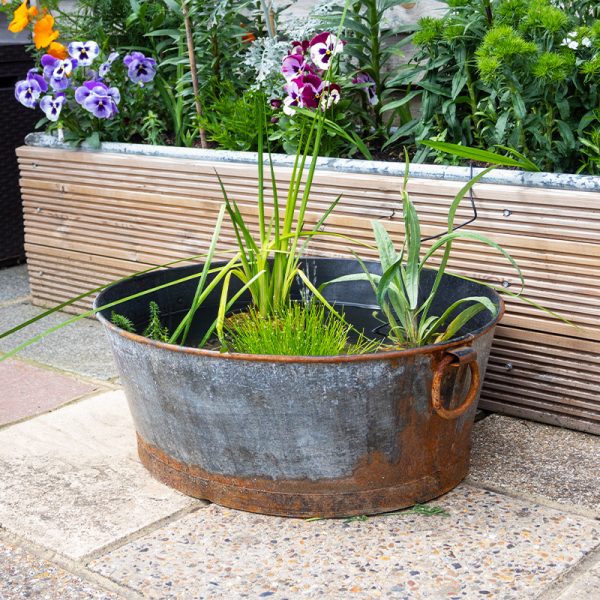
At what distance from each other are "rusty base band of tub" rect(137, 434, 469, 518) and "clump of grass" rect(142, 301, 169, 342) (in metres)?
0.33

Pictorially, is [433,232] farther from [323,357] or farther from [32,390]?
[32,390]

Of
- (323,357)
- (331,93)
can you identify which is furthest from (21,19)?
(323,357)

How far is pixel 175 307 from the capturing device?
2309 mm

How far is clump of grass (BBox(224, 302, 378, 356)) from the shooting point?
198 centimetres

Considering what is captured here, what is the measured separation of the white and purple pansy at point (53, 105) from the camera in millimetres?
3219

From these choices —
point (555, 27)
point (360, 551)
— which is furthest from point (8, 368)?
point (555, 27)

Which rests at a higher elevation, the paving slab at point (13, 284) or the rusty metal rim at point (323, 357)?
the rusty metal rim at point (323, 357)

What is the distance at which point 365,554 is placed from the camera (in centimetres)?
176

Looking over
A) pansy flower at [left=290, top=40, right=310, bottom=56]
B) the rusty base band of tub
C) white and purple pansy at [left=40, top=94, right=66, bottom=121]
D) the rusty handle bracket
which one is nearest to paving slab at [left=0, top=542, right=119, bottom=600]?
the rusty base band of tub

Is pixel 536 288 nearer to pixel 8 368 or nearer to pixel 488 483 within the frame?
pixel 488 483

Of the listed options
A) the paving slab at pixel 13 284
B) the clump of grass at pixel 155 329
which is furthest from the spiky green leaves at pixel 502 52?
the paving slab at pixel 13 284

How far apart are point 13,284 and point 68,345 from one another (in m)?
0.93

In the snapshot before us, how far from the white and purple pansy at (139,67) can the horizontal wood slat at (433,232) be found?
36 centimetres

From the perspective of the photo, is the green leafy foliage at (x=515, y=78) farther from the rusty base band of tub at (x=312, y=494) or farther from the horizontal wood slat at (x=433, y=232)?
the rusty base band of tub at (x=312, y=494)
